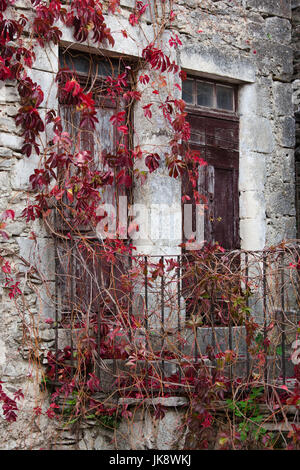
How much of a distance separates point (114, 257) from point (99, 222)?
0.41 m

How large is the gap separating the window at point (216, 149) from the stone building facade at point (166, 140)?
7cm

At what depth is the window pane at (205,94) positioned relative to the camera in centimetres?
583

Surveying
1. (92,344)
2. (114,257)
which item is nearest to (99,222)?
(114,257)

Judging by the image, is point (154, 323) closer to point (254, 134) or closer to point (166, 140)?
point (166, 140)

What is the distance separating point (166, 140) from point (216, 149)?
0.72m

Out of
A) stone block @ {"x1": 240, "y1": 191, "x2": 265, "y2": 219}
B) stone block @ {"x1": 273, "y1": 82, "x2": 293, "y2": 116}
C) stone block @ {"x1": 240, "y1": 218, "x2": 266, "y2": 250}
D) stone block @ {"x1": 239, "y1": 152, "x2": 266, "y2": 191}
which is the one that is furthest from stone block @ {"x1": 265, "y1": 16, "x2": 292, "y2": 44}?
stone block @ {"x1": 240, "y1": 218, "x2": 266, "y2": 250}

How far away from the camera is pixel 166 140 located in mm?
5355

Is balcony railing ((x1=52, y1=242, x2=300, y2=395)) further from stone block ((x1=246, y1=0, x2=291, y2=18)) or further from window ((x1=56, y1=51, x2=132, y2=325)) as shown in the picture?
stone block ((x1=246, y1=0, x2=291, y2=18))

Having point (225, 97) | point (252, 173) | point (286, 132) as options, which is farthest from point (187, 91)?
point (286, 132)

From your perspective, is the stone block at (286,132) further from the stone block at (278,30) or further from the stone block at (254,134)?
the stone block at (278,30)

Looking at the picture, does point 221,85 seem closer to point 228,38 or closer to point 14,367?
point 228,38

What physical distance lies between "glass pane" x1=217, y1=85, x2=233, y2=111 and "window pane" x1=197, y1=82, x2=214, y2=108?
0.09m
